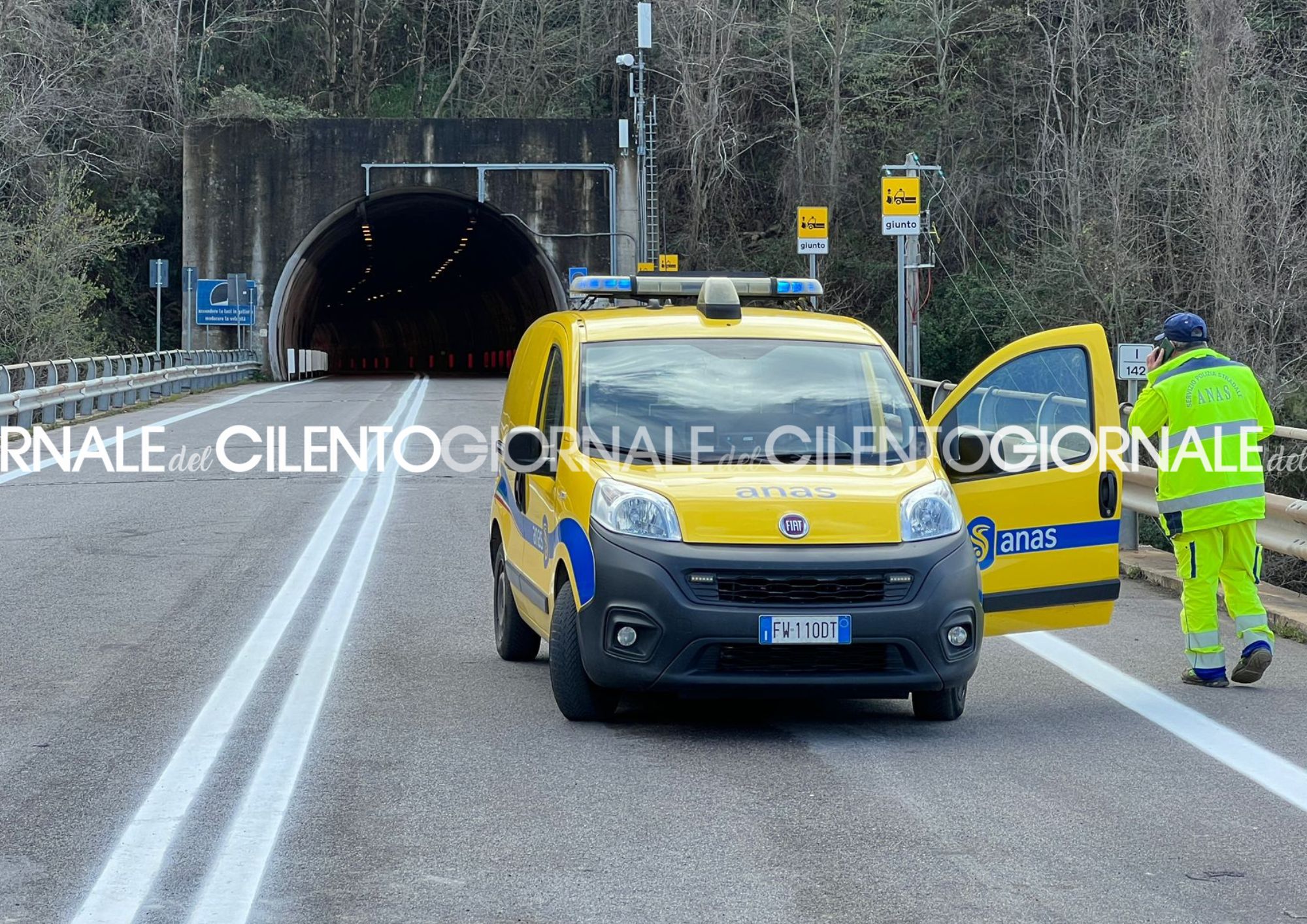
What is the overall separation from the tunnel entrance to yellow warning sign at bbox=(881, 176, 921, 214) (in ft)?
96.6

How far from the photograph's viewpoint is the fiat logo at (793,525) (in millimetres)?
6973

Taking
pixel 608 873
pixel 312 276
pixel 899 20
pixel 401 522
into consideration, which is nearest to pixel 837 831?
pixel 608 873

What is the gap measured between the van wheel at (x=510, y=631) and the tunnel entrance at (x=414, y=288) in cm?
4130

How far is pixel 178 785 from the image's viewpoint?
6.21 metres

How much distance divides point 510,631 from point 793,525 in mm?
2407

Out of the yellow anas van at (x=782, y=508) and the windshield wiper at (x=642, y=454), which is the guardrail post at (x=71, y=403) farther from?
the windshield wiper at (x=642, y=454)

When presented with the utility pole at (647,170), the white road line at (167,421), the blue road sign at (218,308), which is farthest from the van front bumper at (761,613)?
the blue road sign at (218,308)

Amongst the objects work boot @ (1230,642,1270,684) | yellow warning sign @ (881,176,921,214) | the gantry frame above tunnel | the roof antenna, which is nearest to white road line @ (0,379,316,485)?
the gantry frame above tunnel

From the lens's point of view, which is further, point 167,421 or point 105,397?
point 105,397

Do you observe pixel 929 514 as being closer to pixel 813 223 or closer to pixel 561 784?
pixel 561 784

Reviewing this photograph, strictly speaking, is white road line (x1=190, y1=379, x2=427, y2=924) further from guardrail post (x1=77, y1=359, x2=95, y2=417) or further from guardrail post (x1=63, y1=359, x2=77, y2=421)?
guardrail post (x1=77, y1=359, x2=95, y2=417)

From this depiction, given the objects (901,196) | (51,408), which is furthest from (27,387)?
(901,196)

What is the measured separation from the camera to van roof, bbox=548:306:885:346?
827cm

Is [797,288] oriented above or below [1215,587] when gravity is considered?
above
